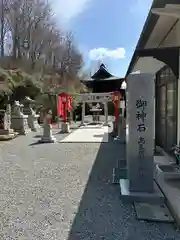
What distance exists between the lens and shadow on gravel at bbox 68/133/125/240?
322 centimetres

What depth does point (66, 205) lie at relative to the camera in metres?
4.13

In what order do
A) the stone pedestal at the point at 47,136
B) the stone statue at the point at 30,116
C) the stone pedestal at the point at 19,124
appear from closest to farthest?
the stone pedestal at the point at 47,136 → the stone pedestal at the point at 19,124 → the stone statue at the point at 30,116

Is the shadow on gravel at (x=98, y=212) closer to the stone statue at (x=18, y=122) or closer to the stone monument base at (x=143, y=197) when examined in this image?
the stone monument base at (x=143, y=197)

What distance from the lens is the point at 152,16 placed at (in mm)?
4613

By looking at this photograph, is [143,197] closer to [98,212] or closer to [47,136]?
[98,212]

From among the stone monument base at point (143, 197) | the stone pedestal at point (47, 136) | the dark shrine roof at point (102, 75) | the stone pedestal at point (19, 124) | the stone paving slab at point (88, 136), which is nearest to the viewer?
the stone monument base at point (143, 197)

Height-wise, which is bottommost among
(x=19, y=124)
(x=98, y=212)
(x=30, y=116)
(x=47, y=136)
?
(x=98, y=212)

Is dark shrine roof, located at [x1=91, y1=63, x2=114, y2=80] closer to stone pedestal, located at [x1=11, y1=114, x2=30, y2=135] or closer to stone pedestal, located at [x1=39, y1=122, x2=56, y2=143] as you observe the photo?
stone pedestal, located at [x1=11, y1=114, x2=30, y2=135]

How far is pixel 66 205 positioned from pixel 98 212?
50 centimetres

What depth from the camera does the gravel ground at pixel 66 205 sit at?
10.6ft

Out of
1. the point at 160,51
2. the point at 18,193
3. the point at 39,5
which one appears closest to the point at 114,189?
the point at 18,193

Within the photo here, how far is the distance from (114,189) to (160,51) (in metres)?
2.48

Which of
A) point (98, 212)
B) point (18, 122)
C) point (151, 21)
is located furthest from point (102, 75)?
point (98, 212)

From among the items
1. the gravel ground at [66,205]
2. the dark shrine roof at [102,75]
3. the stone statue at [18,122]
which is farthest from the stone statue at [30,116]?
the dark shrine roof at [102,75]
